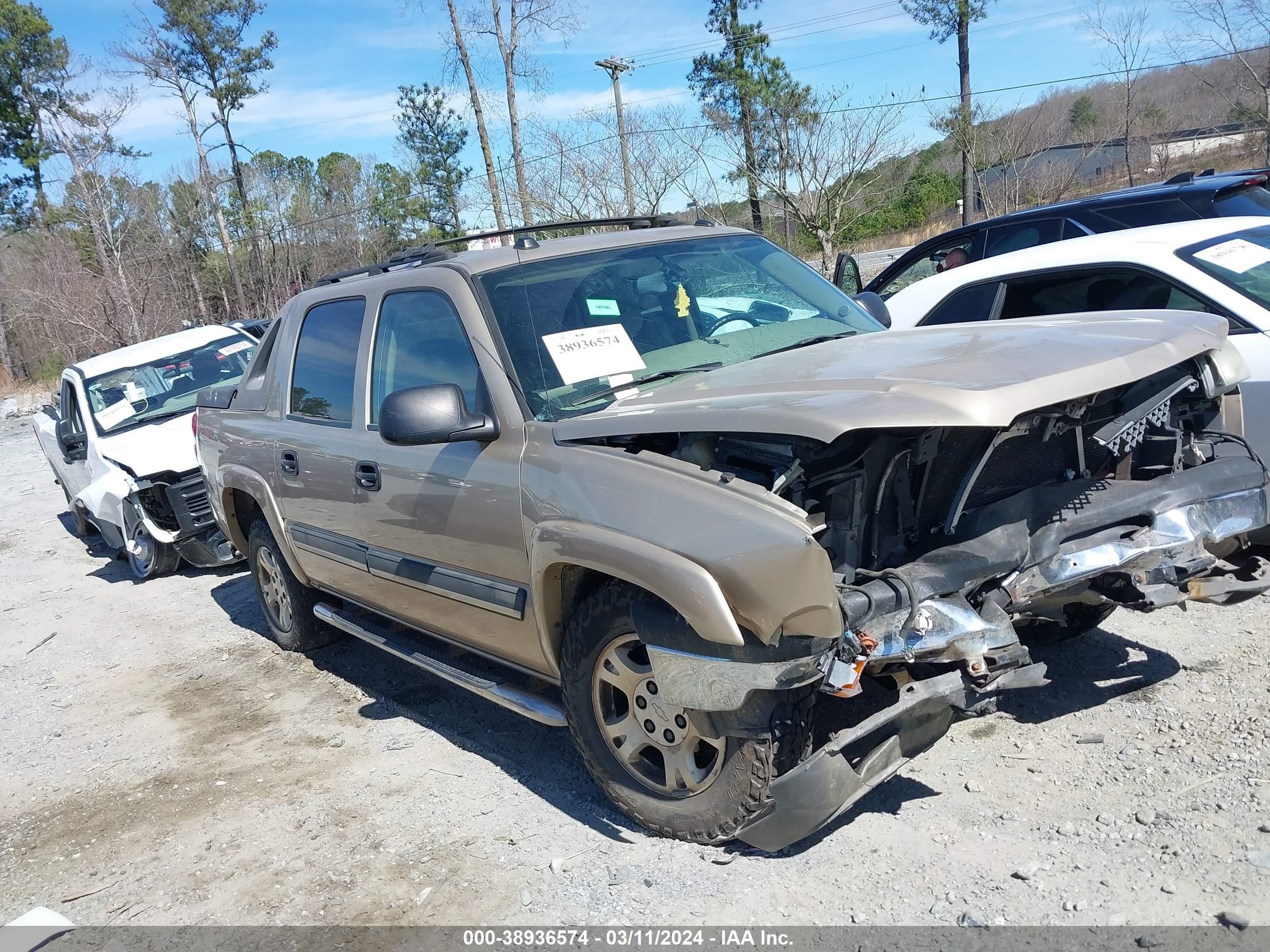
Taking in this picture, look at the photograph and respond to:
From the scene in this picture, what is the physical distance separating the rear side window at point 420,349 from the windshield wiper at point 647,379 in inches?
17.9

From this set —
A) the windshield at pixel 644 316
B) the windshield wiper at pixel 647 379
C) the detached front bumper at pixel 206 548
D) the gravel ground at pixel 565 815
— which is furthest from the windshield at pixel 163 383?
the windshield wiper at pixel 647 379

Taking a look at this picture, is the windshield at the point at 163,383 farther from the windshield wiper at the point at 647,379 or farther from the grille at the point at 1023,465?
the grille at the point at 1023,465

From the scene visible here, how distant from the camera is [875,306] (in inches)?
183

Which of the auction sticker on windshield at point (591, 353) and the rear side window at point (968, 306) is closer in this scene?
the auction sticker on windshield at point (591, 353)

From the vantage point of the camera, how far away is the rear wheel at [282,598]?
557 centimetres

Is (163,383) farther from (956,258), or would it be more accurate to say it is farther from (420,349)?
(956,258)

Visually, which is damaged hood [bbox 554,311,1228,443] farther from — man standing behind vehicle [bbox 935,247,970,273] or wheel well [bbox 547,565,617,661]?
man standing behind vehicle [bbox 935,247,970,273]

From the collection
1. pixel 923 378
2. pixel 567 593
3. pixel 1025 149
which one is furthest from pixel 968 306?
pixel 1025 149

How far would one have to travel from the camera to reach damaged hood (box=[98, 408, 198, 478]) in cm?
771

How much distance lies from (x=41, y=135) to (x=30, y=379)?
881cm

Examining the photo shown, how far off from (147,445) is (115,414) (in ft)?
3.05

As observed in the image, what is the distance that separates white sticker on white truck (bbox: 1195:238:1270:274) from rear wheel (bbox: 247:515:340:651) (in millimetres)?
5012

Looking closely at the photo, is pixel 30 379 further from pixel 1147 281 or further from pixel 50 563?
pixel 1147 281

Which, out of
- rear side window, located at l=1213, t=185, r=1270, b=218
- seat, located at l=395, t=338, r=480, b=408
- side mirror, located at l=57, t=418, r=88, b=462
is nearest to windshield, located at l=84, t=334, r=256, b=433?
side mirror, located at l=57, t=418, r=88, b=462
